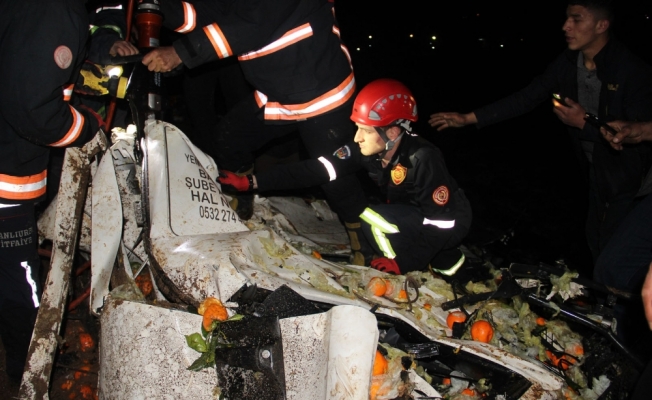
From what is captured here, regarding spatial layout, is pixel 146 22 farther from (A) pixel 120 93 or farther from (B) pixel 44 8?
(B) pixel 44 8

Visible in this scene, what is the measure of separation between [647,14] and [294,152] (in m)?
9.90

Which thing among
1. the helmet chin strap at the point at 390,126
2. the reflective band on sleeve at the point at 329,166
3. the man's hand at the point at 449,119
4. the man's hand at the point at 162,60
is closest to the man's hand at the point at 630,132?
the man's hand at the point at 449,119

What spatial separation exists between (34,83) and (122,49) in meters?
0.78

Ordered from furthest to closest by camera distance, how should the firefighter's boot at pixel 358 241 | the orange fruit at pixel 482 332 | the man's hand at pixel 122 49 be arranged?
the firefighter's boot at pixel 358 241 < the man's hand at pixel 122 49 < the orange fruit at pixel 482 332

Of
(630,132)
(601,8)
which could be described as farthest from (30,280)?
(601,8)

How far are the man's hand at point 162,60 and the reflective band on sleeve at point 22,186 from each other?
2.82 feet

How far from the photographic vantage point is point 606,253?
9.57 ft

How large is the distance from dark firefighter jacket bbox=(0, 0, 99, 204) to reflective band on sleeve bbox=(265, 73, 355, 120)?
4.36 ft

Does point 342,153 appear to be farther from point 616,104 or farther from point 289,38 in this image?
point 616,104

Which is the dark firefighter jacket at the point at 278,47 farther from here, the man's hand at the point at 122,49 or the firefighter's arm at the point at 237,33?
the man's hand at the point at 122,49

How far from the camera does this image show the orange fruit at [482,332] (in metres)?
2.32

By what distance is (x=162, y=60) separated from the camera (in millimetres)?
2797

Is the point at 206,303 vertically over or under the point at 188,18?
under

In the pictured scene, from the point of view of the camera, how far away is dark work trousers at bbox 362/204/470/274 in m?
3.26
